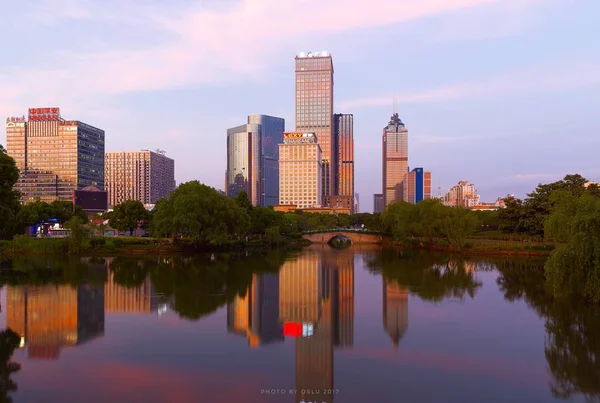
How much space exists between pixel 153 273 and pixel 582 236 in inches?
1456

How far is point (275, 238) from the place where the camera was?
9581 cm

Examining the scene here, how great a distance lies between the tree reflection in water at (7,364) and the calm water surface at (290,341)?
64 millimetres

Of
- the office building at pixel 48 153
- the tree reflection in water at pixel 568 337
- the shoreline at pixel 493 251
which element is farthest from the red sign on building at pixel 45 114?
the tree reflection in water at pixel 568 337

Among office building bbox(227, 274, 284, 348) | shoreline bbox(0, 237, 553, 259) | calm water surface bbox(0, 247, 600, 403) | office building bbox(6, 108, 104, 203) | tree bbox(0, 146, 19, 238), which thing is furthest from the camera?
office building bbox(6, 108, 104, 203)

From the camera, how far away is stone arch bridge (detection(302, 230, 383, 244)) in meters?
122

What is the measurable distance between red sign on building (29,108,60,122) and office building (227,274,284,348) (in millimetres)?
187650

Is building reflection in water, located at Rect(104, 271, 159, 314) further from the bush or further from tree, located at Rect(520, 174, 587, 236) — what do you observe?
tree, located at Rect(520, 174, 587, 236)

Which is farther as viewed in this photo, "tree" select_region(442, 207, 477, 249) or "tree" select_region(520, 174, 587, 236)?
"tree" select_region(520, 174, 587, 236)

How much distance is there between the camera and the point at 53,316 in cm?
2639

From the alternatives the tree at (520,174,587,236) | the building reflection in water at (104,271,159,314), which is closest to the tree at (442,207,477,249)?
the tree at (520,174,587,236)

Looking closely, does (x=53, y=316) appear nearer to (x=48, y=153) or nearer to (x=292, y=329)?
(x=292, y=329)

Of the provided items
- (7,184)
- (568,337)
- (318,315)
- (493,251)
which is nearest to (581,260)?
(568,337)

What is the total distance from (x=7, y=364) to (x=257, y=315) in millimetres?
13550

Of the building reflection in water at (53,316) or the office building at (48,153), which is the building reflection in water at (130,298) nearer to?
the building reflection in water at (53,316)
